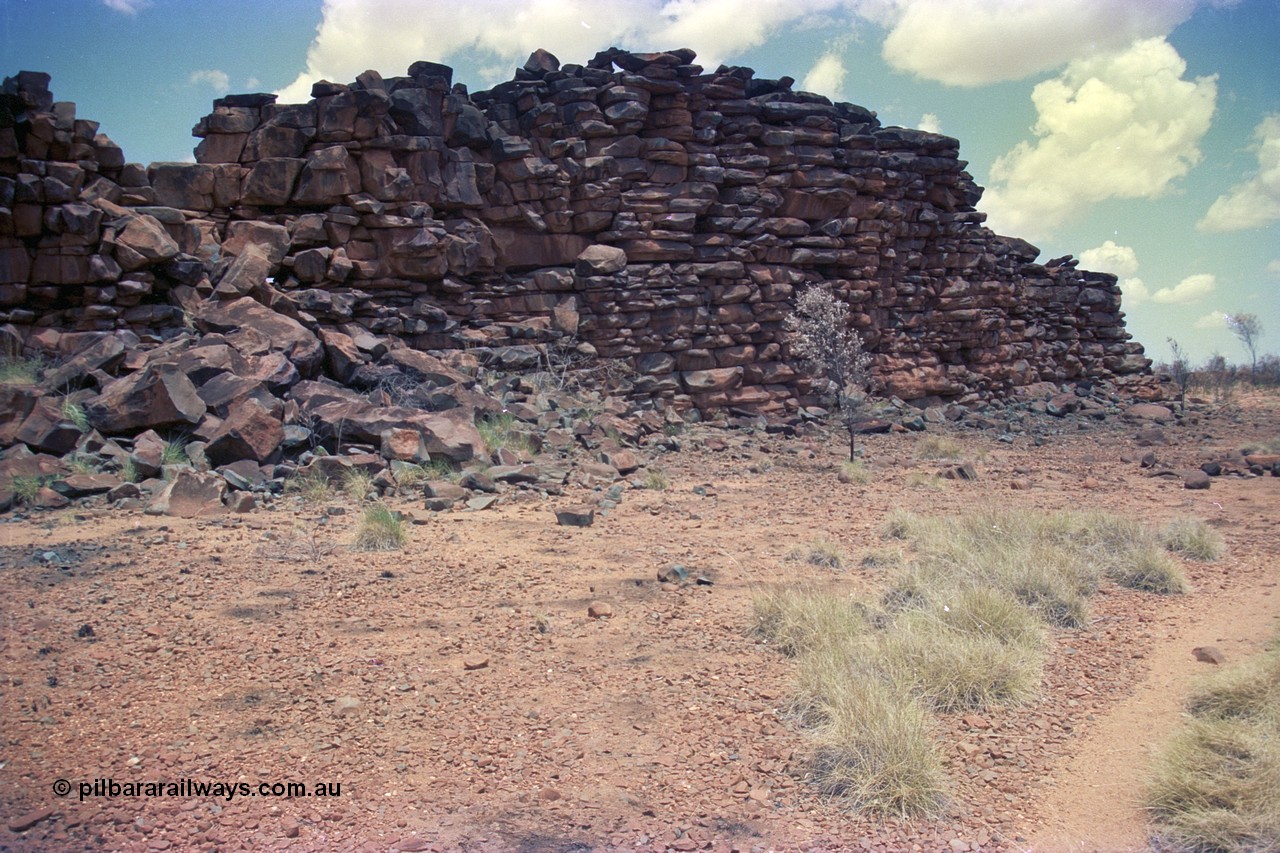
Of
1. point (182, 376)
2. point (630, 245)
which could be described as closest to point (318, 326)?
point (182, 376)

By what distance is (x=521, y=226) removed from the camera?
17.6 m

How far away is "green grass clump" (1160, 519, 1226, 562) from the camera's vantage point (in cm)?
802

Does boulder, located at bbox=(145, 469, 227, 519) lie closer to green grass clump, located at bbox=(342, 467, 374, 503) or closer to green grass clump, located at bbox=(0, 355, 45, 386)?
green grass clump, located at bbox=(342, 467, 374, 503)

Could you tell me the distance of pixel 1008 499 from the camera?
11.1 metres

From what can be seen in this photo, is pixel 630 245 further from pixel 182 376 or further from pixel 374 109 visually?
pixel 182 376

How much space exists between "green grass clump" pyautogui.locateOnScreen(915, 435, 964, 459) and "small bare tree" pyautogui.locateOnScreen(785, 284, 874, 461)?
112 cm

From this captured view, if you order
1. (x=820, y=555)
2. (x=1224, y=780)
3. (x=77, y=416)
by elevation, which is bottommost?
(x=1224, y=780)

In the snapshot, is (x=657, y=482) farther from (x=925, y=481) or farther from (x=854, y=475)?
(x=925, y=481)

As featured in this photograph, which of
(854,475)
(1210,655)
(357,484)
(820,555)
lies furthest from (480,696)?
(854,475)

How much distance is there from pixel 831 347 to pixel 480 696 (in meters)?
13.2

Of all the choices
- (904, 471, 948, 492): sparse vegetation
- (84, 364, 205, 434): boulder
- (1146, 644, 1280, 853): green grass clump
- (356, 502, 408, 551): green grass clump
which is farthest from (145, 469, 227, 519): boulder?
(904, 471, 948, 492): sparse vegetation

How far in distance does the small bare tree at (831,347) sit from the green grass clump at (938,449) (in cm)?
112

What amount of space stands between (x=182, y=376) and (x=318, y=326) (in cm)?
353

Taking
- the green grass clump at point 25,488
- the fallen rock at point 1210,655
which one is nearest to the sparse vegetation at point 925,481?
the fallen rock at point 1210,655
